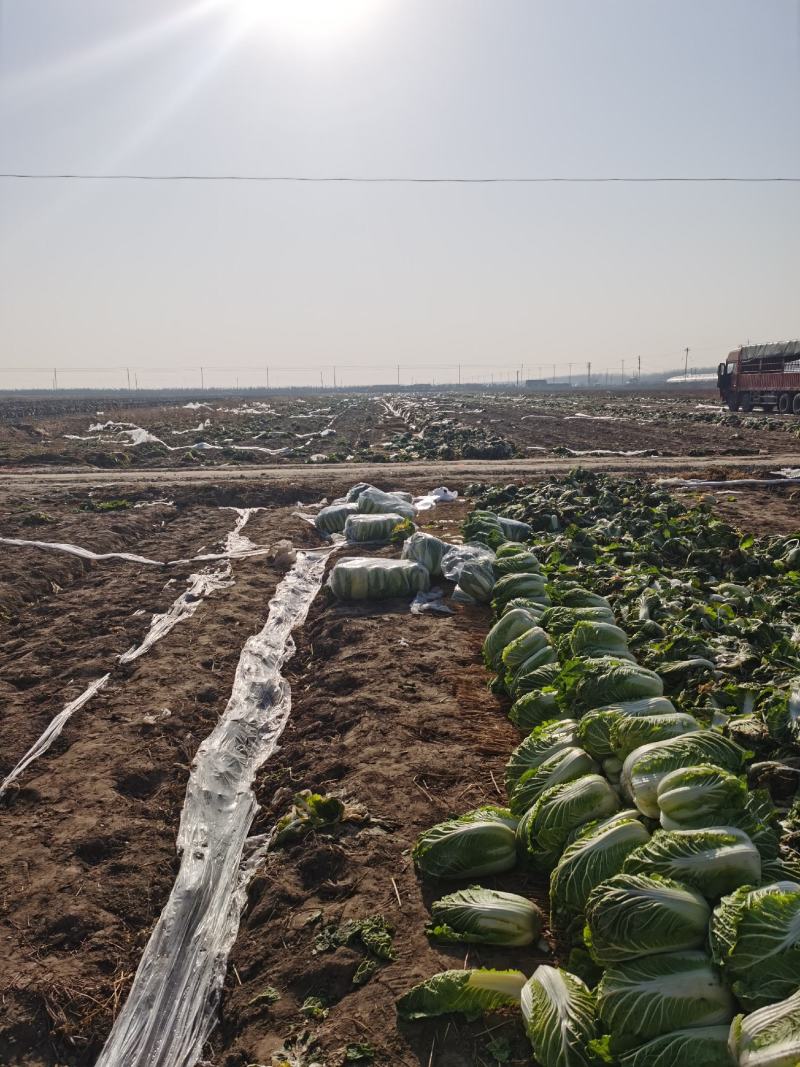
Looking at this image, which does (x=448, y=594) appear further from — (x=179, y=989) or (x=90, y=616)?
(x=179, y=989)

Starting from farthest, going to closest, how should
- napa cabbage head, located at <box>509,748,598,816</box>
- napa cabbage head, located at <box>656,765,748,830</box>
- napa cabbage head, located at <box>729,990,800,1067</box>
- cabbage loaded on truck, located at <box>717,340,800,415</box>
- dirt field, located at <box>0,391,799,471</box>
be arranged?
cabbage loaded on truck, located at <box>717,340,800,415</box> → dirt field, located at <box>0,391,799,471</box> → napa cabbage head, located at <box>509,748,598,816</box> → napa cabbage head, located at <box>656,765,748,830</box> → napa cabbage head, located at <box>729,990,800,1067</box>

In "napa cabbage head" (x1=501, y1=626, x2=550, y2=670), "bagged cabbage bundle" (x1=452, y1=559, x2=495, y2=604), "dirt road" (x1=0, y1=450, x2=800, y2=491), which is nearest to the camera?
"napa cabbage head" (x1=501, y1=626, x2=550, y2=670)

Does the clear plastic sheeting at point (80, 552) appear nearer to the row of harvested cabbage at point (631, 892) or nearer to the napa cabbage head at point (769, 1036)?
the row of harvested cabbage at point (631, 892)

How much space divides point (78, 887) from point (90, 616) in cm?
599

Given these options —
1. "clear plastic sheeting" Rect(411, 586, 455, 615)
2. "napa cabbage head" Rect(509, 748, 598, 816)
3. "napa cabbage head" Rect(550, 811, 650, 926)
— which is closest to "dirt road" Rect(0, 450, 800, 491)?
"clear plastic sheeting" Rect(411, 586, 455, 615)

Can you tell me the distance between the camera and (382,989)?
407 cm

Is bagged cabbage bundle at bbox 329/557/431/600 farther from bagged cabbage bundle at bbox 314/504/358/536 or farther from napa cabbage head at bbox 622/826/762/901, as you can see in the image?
napa cabbage head at bbox 622/826/762/901

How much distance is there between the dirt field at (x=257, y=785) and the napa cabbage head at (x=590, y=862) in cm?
43

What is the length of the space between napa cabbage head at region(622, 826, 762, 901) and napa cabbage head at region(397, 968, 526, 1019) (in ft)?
2.78

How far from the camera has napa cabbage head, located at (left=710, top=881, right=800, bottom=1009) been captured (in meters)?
3.09

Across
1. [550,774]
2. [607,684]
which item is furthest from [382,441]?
[550,774]

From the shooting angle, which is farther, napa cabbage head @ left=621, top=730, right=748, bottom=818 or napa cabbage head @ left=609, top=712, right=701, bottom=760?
napa cabbage head @ left=609, top=712, right=701, bottom=760

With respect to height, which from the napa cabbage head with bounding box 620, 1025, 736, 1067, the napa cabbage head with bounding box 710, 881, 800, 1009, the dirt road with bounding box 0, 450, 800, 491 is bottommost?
the napa cabbage head with bounding box 620, 1025, 736, 1067

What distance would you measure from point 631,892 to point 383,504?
471 inches
